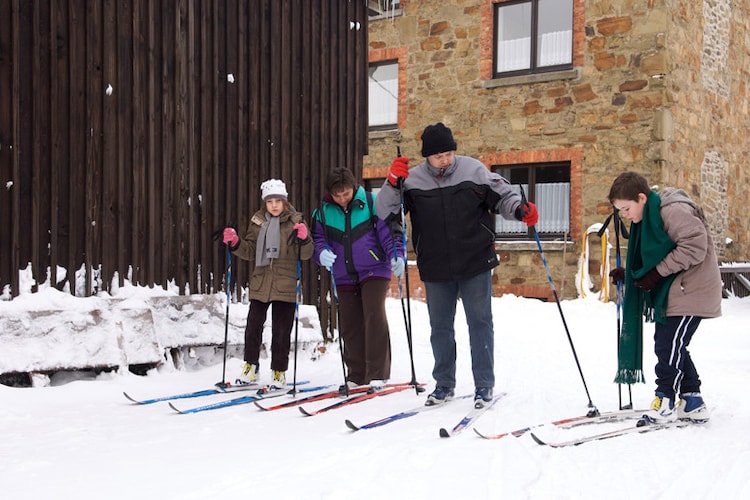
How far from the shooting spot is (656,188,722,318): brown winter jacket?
4.42m

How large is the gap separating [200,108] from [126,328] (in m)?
2.20

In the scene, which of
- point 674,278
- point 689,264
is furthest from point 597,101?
point 689,264

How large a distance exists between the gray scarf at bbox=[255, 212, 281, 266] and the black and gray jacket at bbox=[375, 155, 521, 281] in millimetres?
1212

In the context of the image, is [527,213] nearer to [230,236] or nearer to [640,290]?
[640,290]

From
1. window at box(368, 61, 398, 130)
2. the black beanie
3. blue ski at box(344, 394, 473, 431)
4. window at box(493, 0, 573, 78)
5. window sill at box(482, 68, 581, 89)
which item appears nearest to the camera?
blue ski at box(344, 394, 473, 431)

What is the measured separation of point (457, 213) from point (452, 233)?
137mm

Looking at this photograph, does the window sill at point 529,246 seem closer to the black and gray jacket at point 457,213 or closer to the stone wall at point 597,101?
the stone wall at point 597,101

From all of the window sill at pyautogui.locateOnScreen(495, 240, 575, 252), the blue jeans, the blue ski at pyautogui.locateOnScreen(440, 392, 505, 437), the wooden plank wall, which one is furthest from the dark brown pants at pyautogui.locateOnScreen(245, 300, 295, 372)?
the window sill at pyautogui.locateOnScreen(495, 240, 575, 252)

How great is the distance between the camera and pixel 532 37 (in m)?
14.0

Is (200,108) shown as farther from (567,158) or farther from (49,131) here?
(567,158)

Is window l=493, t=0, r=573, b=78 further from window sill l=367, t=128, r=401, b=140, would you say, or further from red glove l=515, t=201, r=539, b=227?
red glove l=515, t=201, r=539, b=227

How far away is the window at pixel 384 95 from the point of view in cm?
1570

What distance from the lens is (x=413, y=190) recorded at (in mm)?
5387

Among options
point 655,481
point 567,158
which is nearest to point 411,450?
point 655,481
